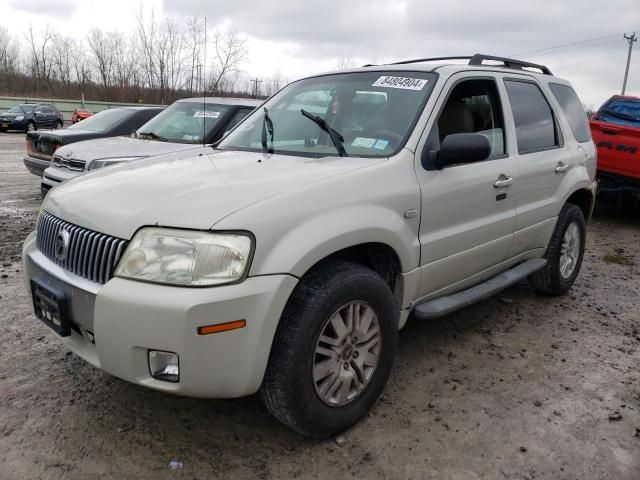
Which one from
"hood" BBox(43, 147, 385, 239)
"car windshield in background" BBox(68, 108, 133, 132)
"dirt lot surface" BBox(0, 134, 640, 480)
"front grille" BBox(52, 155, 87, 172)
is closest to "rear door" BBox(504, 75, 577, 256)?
"dirt lot surface" BBox(0, 134, 640, 480)

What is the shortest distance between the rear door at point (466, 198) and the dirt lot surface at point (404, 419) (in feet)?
1.91

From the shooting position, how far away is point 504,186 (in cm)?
355

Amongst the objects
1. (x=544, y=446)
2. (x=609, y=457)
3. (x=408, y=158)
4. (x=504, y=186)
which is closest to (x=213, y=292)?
(x=408, y=158)

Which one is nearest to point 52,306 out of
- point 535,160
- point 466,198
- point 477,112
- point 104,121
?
point 466,198

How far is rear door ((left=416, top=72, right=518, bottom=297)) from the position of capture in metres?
3.05

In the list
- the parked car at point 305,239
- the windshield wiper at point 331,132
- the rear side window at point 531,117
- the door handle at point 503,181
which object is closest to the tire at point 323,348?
the parked car at point 305,239

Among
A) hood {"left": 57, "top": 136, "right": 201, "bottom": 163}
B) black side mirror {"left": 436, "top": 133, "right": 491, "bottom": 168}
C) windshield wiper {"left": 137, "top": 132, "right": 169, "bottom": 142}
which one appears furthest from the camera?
windshield wiper {"left": 137, "top": 132, "right": 169, "bottom": 142}

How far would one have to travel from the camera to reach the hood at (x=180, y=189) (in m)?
2.27

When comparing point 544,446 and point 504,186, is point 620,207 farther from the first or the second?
point 544,446

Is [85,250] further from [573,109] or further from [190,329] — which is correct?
[573,109]

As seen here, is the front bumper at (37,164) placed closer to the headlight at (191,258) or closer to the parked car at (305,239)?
the parked car at (305,239)

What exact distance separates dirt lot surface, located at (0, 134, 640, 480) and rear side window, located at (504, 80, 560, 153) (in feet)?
4.54

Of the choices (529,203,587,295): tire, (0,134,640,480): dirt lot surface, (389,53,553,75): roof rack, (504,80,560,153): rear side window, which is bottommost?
(0,134,640,480): dirt lot surface

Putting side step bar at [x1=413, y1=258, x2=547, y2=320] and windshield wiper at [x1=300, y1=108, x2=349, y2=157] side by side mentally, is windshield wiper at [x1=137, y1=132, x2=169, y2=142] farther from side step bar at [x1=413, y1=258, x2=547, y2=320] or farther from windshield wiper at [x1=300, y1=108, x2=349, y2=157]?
side step bar at [x1=413, y1=258, x2=547, y2=320]
